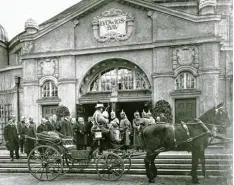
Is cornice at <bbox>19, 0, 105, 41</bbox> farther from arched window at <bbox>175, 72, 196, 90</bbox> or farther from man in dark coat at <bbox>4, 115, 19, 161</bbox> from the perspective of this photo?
man in dark coat at <bbox>4, 115, 19, 161</bbox>

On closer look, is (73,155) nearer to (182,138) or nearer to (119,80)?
(182,138)

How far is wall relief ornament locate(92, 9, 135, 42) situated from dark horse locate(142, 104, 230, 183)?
7.87m

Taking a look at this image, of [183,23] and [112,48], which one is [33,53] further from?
[183,23]

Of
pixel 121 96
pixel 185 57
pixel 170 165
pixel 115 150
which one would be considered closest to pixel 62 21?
pixel 121 96

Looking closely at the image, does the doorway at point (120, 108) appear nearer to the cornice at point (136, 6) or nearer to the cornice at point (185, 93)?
the cornice at point (185, 93)

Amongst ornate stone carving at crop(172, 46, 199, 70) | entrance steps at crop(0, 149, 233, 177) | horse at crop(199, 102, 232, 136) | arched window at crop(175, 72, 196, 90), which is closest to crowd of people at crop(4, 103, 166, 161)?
entrance steps at crop(0, 149, 233, 177)

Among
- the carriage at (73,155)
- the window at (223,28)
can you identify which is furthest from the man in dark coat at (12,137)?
the window at (223,28)

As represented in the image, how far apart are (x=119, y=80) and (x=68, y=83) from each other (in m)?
2.63

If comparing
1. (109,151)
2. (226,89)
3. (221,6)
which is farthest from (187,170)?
(221,6)

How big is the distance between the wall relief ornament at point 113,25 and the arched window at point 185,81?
3.21m

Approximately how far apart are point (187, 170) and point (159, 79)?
627 centimetres

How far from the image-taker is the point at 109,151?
Result: 8.06m

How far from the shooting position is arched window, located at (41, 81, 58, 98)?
1595 centimetres

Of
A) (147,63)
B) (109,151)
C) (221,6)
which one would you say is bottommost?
(109,151)
